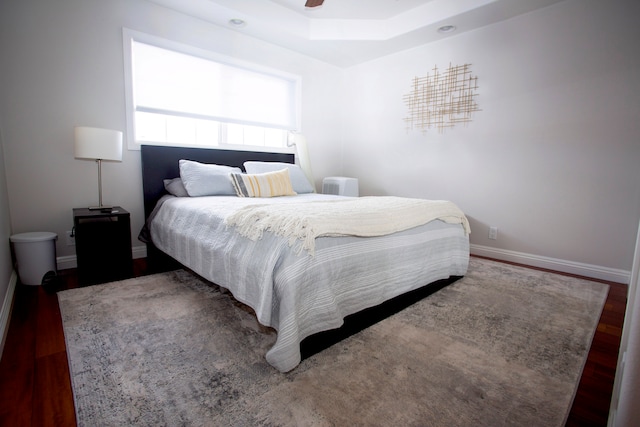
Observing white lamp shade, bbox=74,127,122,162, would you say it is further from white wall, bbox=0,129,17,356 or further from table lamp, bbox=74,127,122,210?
white wall, bbox=0,129,17,356

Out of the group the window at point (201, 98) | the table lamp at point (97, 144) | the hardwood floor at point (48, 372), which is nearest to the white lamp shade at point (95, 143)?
the table lamp at point (97, 144)

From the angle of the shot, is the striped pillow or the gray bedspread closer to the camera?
the gray bedspread

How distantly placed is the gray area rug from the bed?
0.13 meters

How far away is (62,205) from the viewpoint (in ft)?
8.72

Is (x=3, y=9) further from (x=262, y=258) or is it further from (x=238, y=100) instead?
(x=262, y=258)

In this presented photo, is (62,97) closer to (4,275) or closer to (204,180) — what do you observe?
(204,180)

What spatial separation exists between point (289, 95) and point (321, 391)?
3831 millimetres

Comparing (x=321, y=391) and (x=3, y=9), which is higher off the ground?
(x=3, y=9)

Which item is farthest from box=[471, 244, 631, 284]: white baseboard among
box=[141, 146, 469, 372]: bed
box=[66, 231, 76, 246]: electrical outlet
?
box=[66, 231, 76, 246]: electrical outlet

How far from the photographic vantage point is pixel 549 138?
2936 millimetres

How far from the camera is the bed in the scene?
1.38 meters

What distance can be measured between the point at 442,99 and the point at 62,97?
3779 millimetres

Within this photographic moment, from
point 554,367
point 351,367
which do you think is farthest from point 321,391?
point 554,367

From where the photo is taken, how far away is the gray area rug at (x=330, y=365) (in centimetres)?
113
